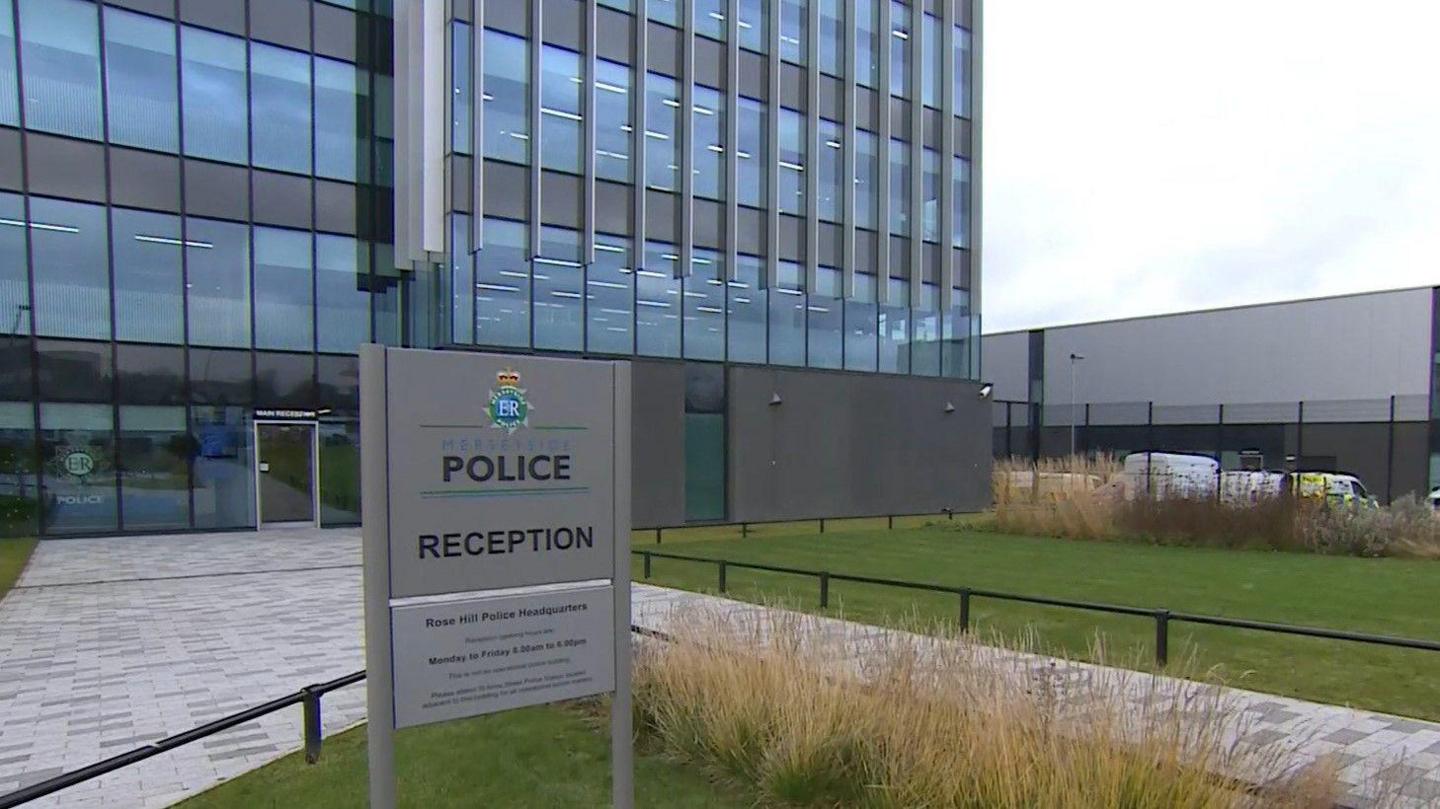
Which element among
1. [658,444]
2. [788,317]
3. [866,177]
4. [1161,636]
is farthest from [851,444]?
[1161,636]

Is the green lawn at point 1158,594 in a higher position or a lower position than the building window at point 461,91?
lower

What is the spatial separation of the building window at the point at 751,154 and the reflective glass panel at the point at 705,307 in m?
2.15

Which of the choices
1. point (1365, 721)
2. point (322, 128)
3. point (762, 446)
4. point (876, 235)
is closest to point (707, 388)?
point (762, 446)

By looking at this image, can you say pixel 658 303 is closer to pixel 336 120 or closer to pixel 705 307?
pixel 705 307

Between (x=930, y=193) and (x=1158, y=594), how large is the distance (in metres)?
20.2

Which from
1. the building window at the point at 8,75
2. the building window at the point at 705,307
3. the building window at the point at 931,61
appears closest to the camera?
the building window at the point at 8,75

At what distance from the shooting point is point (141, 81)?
20.6 m

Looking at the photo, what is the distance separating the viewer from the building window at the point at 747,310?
24859 mm

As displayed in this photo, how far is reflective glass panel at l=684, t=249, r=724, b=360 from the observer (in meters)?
24.1

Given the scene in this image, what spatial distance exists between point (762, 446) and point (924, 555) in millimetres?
8509

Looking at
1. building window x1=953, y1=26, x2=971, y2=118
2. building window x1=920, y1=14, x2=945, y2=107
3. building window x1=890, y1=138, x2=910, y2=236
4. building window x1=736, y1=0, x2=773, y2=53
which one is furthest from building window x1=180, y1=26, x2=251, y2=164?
building window x1=953, y1=26, x2=971, y2=118

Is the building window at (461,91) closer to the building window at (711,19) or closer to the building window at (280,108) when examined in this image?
the building window at (280,108)

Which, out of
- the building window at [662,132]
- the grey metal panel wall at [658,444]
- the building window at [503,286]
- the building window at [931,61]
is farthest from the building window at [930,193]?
the building window at [503,286]

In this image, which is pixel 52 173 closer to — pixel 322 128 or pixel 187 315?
pixel 187 315
